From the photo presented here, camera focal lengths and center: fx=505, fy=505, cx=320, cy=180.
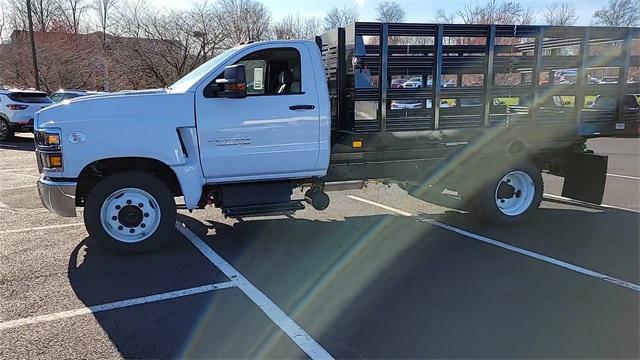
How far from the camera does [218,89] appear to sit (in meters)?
5.40

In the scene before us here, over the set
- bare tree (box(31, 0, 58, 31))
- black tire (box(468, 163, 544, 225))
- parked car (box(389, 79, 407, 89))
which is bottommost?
black tire (box(468, 163, 544, 225))

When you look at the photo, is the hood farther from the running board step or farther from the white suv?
the white suv

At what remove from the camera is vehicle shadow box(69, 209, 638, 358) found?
3627 mm

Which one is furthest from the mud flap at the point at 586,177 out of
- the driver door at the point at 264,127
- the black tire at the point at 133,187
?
the black tire at the point at 133,187

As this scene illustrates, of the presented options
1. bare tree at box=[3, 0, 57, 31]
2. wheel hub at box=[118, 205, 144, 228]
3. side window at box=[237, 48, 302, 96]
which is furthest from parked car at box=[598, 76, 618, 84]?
bare tree at box=[3, 0, 57, 31]

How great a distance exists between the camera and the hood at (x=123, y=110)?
5.14 metres

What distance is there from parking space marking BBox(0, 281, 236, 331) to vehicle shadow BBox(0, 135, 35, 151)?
45.8ft

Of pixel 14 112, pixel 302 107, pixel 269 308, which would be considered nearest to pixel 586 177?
pixel 302 107

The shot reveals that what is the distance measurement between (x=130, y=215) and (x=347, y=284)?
2.49 m

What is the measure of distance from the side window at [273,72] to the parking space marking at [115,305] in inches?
85.7

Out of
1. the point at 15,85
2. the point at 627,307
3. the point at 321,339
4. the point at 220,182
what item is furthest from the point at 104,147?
the point at 15,85

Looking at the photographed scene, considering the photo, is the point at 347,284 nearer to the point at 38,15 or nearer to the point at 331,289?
the point at 331,289

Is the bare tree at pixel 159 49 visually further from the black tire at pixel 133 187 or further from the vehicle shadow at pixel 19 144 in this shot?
the black tire at pixel 133 187

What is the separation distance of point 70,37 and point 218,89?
42.6m
